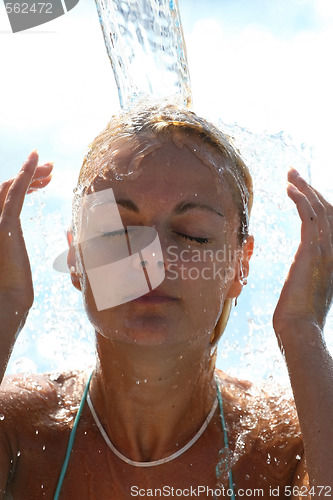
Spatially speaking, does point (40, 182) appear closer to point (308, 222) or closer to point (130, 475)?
point (308, 222)

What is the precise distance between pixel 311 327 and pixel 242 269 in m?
0.53

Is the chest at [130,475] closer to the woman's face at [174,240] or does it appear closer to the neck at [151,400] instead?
the neck at [151,400]

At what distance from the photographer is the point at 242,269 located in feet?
9.43

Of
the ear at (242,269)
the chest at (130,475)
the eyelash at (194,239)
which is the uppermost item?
the eyelash at (194,239)

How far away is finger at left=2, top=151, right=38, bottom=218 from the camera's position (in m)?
2.67

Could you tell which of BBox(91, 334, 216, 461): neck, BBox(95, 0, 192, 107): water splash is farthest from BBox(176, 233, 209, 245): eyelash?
BBox(95, 0, 192, 107): water splash

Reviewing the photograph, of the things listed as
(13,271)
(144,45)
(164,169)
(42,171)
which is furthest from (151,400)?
(144,45)

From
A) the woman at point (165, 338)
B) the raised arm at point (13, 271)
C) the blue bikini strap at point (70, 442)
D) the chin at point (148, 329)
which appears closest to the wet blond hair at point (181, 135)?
the woman at point (165, 338)

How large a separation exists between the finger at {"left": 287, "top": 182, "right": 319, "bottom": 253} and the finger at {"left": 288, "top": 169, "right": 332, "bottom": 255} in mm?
25

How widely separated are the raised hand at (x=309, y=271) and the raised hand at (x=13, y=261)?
1114 mm

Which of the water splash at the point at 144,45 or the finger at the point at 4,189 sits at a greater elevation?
the water splash at the point at 144,45

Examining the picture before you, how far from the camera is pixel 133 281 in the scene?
7.59ft

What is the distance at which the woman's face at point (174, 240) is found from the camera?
90.4 inches

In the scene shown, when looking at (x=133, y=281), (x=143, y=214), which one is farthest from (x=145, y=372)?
(x=143, y=214)
